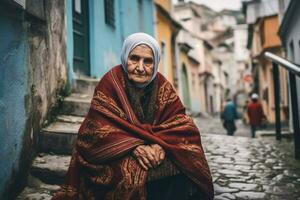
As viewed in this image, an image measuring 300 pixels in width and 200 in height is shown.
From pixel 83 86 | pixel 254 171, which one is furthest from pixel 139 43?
pixel 83 86

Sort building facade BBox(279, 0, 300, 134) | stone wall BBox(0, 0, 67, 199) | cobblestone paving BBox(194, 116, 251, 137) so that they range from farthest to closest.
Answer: cobblestone paving BBox(194, 116, 251, 137)
building facade BBox(279, 0, 300, 134)
stone wall BBox(0, 0, 67, 199)

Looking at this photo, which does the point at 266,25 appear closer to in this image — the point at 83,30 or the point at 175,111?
the point at 83,30

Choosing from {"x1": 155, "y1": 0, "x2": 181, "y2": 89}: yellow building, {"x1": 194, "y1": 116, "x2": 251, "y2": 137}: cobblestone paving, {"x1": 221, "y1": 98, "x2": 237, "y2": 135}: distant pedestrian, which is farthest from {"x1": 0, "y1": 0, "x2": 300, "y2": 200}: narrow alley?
{"x1": 194, "y1": 116, "x2": 251, "y2": 137}: cobblestone paving

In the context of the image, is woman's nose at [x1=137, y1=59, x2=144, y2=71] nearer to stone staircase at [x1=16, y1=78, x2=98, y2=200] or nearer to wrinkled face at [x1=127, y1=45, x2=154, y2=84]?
wrinkled face at [x1=127, y1=45, x2=154, y2=84]

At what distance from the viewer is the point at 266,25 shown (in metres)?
22.1

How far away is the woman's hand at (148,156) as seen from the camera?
7.55ft

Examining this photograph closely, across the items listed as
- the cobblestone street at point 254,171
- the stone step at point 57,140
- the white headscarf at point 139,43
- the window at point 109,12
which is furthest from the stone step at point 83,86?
the white headscarf at point 139,43

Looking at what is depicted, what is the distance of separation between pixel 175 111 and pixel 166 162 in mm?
398

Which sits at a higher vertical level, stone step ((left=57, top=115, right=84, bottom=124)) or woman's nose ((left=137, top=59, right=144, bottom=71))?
woman's nose ((left=137, top=59, right=144, bottom=71))

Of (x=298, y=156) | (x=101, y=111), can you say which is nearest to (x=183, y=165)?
(x=101, y=111)

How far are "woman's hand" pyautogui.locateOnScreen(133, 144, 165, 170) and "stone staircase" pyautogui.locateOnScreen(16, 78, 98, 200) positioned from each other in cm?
192

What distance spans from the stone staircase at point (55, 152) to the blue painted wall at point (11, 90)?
0.39 metres

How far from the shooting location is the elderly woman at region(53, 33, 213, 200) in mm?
2289

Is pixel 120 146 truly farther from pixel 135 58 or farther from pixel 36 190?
pixel 36 190
